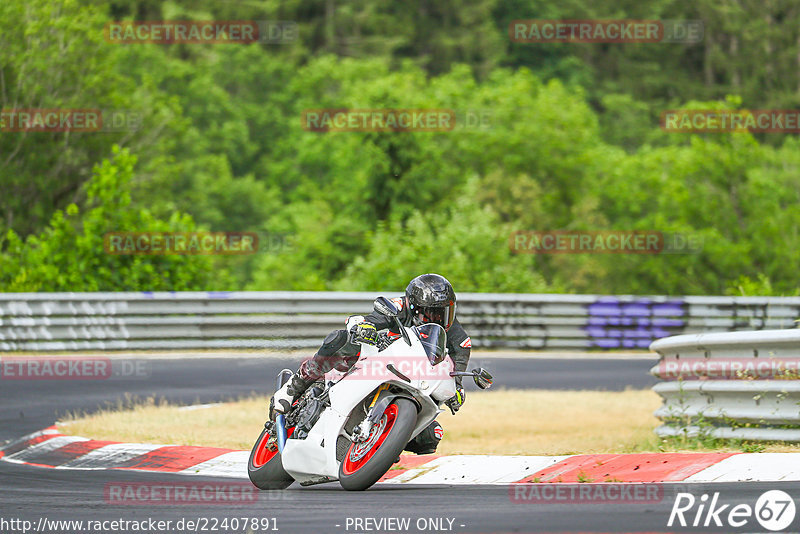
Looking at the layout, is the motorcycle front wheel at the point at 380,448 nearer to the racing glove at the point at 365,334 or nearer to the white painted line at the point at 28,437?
the racing glove at the point at 365,334

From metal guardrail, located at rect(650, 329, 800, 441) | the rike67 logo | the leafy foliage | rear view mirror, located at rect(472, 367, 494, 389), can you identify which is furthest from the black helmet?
the leafy foliage

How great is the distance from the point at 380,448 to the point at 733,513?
7.01ft

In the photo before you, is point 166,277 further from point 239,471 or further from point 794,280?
point 794,280

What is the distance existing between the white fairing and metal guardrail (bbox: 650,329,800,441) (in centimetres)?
276

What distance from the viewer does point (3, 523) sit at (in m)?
6.87

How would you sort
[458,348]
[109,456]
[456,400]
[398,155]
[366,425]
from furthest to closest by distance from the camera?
1. [398,155]
2. [109,456]
3. [458,348]
4. [456,400]
5. [366,425]

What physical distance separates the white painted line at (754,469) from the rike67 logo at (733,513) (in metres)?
0.77

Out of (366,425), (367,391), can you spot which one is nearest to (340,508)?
(366,425)

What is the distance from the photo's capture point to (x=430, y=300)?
7996mm

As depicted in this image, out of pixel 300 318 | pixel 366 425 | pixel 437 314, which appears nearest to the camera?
pixel 366 425

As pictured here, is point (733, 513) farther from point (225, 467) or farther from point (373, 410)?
point (225, 467)

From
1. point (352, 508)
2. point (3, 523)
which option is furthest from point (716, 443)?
point (3, 523)

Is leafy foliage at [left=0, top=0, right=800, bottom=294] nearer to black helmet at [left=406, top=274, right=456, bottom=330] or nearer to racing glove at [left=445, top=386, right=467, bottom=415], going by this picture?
black helmet at [left=406, top=274, right=456, bottom=330]

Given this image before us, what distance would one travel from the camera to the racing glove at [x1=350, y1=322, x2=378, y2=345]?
7.96m
